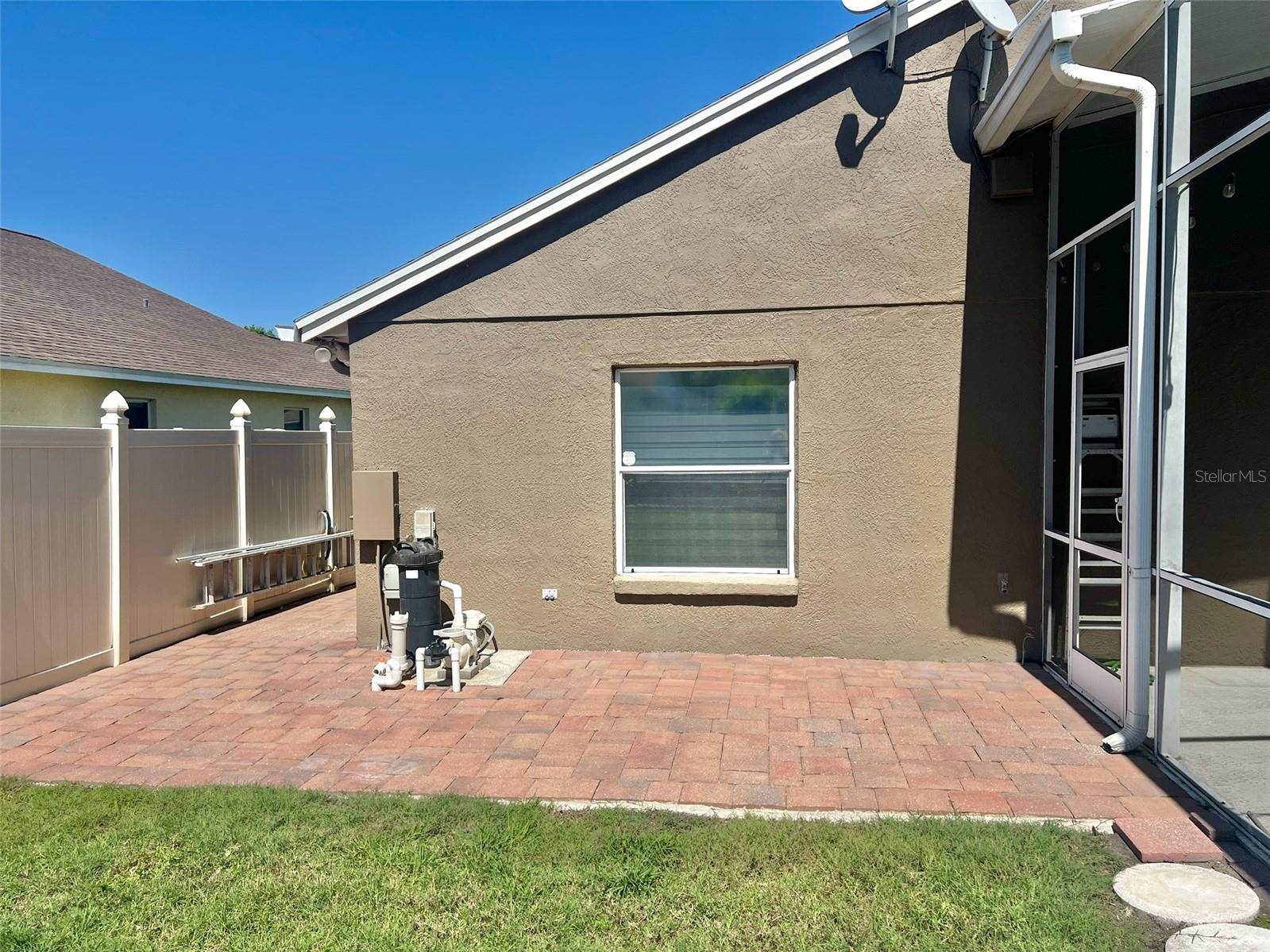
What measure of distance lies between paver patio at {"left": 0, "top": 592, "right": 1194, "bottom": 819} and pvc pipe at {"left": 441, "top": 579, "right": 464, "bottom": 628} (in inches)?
21.9

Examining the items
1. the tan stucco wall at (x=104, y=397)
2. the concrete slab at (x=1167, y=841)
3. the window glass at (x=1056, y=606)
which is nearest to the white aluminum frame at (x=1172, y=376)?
the concrete slab at (x=1167, y=841)

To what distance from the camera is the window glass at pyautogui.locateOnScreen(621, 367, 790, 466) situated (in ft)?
22.4

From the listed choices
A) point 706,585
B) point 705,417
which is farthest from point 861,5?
point 706,585

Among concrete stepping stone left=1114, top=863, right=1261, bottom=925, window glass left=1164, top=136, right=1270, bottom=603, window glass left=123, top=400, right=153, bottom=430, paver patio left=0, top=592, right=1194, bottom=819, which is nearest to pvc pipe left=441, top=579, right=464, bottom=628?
paver patio left=0, top=592, right=1194, bottom=819

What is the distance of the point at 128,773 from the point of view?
462cm

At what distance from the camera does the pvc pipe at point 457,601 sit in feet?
20.8

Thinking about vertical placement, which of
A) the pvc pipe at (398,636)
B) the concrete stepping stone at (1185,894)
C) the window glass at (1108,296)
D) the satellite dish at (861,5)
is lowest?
the concrete stepping stone at (1185,894)

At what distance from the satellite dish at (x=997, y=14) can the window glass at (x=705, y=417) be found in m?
2.77

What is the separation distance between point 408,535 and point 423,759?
9.29 ft

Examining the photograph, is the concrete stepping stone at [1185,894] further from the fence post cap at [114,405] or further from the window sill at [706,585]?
the fence post cap at [114,405]

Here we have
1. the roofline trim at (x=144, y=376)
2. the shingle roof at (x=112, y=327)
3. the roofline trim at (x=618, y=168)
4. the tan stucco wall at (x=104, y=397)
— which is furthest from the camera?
the shingle roof at (x=112, y=327)

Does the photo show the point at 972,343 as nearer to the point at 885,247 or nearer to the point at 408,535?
the point at 885,247

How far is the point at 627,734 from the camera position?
507 centimetres

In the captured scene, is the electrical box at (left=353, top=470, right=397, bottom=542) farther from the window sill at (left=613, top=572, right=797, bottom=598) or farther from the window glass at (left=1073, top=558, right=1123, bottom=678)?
the window glass at (left=1073, top=558, right=1123, bottom=678)
